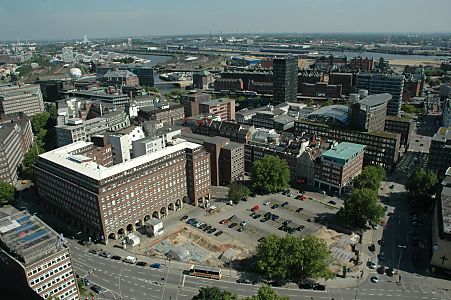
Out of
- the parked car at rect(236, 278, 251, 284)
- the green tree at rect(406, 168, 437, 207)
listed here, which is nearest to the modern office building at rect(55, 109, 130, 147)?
the parked car at rect(236, 278, 251, 284)

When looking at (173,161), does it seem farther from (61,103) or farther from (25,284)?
(61,103)

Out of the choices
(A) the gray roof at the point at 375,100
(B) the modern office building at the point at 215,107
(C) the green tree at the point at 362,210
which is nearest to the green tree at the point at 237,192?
(C) the green tree at the point at 362,210

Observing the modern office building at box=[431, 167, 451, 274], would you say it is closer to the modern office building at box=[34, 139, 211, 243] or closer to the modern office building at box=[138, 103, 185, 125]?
the modern office building at box=[34, 139, 211, 243]

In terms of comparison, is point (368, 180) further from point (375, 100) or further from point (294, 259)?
point (375, 100)

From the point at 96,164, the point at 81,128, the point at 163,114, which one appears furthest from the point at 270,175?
the point at 163,114

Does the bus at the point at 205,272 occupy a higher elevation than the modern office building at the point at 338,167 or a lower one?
lower

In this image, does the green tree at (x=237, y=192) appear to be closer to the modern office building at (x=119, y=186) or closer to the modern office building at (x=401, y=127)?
the modern office building at (x=119, y=186)
